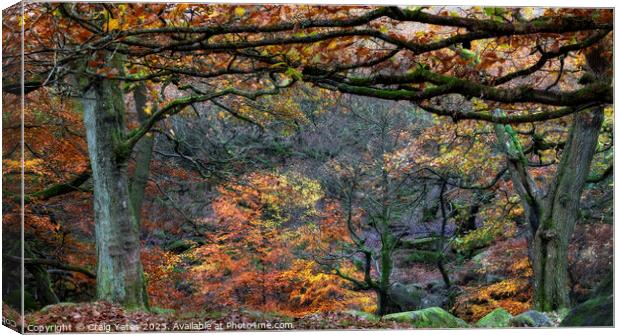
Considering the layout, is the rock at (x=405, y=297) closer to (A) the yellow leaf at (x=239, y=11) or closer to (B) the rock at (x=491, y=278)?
(B) the rock at (x=491, y=278)

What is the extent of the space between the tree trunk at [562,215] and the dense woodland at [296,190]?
2cm

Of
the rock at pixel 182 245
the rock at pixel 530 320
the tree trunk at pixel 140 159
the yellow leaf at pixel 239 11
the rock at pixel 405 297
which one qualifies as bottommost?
the rock at pixel 530 320

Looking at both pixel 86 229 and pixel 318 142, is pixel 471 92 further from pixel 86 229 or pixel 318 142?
pixel 86 229

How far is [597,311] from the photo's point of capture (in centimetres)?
631

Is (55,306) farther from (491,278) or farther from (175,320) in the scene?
(491,278)

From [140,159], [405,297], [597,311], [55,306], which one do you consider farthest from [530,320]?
[55,306]

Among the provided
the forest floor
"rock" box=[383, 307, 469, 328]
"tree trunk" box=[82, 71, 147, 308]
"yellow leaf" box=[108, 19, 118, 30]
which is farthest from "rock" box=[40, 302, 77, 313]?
"rock" box=[383, 307, 469, 328]

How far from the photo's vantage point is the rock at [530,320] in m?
6.71

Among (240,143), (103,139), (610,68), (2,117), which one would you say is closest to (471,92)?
(610,68)

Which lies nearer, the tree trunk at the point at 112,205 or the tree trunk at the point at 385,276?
the tree trunk at the point at 112,205

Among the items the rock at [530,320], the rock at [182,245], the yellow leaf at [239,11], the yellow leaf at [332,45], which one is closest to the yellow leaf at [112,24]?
the yellow leaf at [239,11]

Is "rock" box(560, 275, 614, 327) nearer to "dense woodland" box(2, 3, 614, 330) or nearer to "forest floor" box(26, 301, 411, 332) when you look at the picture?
"dense woodland" box(2, 3, 614, 330)

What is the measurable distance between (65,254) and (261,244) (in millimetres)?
1798

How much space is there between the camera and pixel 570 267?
7434mm
